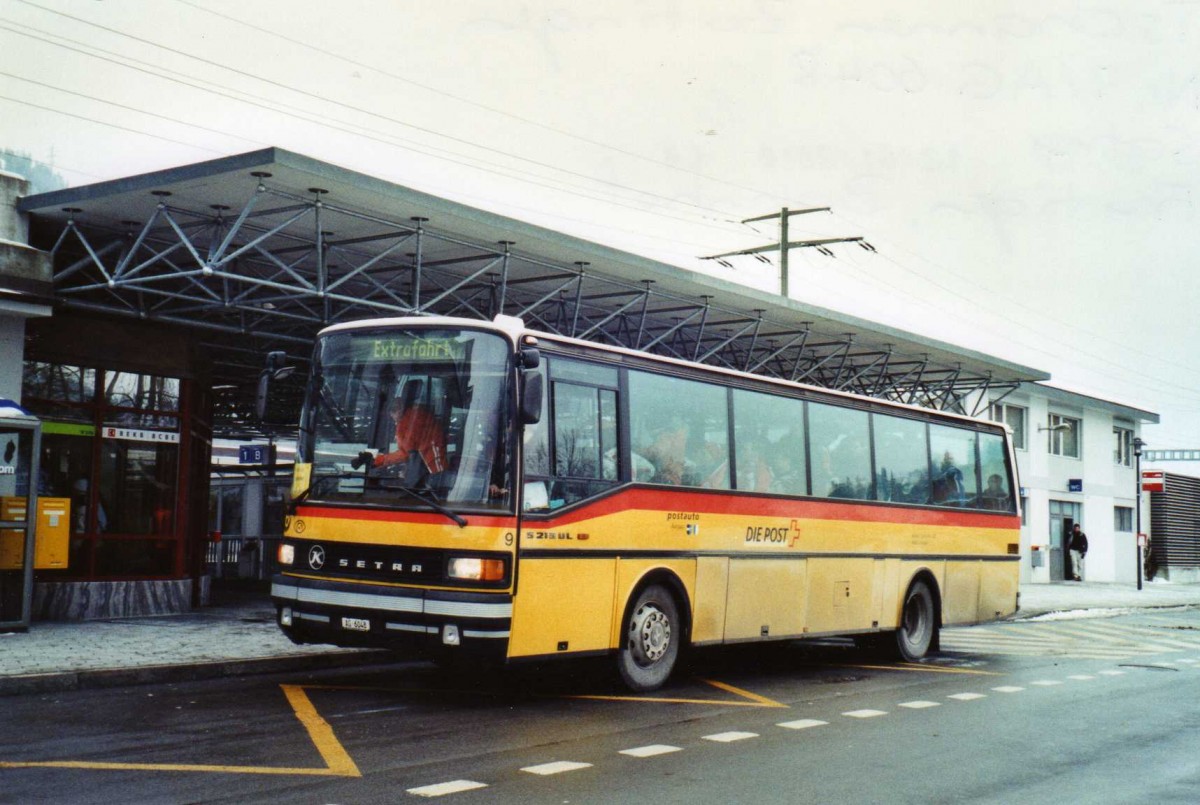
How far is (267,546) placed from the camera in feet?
93.0

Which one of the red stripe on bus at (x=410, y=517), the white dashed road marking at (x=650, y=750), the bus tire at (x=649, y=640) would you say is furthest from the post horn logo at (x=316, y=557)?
the white dashed road marking at (x=650, y=750)

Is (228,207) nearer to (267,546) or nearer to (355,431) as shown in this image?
(355,431)

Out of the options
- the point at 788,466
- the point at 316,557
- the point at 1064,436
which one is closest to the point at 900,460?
the point at 788,466

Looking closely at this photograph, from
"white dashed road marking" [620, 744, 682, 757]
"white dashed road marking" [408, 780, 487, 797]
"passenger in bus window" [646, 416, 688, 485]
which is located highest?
"passenger in bus window" [646, 416, 688, 485]

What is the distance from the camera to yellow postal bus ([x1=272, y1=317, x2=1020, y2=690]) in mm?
9719

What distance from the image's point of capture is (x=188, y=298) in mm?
15633

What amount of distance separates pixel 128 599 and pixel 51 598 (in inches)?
46.1

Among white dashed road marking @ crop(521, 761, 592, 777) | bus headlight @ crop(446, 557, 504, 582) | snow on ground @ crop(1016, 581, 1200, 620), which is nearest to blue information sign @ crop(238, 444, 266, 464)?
snow on ground @ crop(1016, 581, 1200, 620)

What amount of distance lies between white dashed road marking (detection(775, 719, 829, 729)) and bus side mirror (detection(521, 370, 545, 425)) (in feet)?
10.0

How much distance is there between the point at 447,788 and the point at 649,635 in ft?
15.3

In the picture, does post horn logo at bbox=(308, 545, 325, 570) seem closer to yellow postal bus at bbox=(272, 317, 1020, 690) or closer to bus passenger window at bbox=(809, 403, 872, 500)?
yellow postal bus at bbox=(272, 317, 1020, 690)

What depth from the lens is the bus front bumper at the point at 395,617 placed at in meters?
9.50

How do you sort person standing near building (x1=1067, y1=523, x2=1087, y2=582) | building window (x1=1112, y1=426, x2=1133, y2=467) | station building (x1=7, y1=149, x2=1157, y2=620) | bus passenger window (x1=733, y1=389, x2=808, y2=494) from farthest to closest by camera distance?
1. building window (x1=1112, y1=426, x2=1133, y2=467)
2. person standing near building (x1=1067, y1=523, x2=1087, y2=582)
3. station building (x1=7, y1=149, x2=1157, y2=620)
4. bus passenger window (x1=733, y1=389, x2=808, y2=494)

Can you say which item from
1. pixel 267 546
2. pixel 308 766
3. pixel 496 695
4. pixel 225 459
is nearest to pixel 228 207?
pixel 496 695
